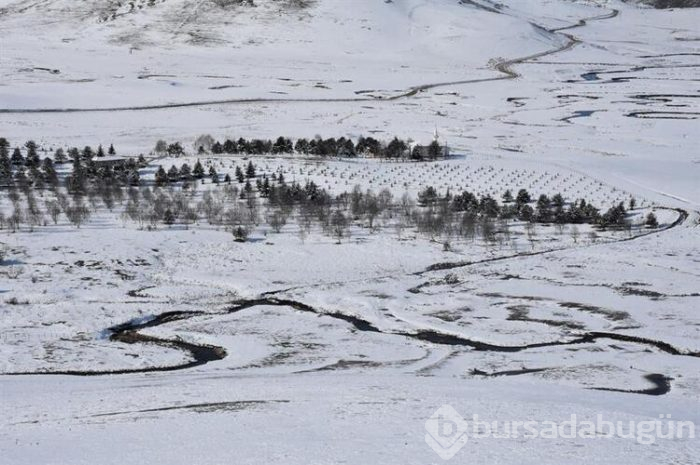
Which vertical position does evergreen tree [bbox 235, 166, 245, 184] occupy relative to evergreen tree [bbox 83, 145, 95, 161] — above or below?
below

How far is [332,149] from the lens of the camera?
85.5 m

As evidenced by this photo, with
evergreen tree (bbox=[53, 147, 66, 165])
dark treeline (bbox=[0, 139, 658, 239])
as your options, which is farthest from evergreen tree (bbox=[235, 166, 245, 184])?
evergreen tree (bbox=[53, 147, 66, 165])

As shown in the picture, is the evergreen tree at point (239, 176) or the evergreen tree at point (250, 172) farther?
the evergreen tree at point (250, 172)

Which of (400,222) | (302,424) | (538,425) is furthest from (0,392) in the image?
(400,222)

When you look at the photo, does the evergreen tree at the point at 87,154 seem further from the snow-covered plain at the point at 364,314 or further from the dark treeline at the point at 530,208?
the dark treeline at the point at 530,208

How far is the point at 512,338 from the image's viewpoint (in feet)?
129

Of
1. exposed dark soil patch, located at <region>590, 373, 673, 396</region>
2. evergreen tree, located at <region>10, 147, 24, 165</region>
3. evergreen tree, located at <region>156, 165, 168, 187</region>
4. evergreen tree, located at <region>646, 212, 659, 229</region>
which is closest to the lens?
exposed dark soil patch, located at <region>590, 373, 673, 396</region>

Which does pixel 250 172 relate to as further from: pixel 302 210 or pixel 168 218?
pixel 168 218

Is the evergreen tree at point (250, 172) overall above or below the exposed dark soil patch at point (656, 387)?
above

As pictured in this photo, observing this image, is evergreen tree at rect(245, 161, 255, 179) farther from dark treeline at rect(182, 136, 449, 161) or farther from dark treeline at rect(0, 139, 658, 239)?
dark treeline at rect(182, 136, 449, 161)

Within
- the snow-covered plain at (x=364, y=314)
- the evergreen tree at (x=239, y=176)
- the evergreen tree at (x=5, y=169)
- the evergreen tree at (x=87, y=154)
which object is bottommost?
the snow-covered plain at (x=364, y=314)

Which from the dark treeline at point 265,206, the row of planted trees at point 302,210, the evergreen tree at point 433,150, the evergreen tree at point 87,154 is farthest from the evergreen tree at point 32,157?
the evergreen tree at point 433,150

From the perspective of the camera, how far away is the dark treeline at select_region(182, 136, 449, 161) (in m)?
85.0

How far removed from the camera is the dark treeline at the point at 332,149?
85044mm
